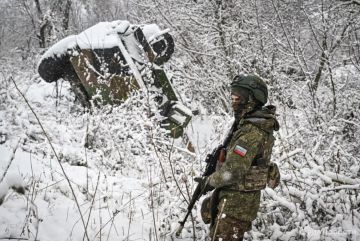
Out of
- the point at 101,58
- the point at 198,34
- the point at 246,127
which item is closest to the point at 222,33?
the point at 198,34

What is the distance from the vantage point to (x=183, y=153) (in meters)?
5.25

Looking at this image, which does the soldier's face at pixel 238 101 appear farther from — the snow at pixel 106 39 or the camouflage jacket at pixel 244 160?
the snow at pixel 106 39

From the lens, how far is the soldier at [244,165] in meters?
2.25

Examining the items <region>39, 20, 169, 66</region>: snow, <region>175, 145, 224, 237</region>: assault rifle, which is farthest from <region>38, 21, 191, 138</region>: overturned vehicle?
<region>175, 145, 224, 237</region>: assault rifle

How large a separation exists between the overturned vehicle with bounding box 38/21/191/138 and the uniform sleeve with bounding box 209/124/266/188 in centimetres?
332

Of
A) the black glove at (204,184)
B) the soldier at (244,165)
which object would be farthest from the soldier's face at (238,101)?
the black glove at (204,184)

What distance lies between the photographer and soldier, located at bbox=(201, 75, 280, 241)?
225 centimetres

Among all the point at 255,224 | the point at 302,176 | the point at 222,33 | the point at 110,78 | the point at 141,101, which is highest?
the point at 222,33

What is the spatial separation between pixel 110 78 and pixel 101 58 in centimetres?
45

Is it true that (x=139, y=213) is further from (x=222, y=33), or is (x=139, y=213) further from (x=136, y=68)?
(x=222, y=33)

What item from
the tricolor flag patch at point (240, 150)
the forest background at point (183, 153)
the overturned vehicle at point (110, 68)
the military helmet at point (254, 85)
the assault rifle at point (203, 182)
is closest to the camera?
the tricolor flag patch at point (240, 150)

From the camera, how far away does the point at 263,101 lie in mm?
2426

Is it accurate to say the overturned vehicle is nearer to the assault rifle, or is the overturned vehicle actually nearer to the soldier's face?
the assault rifle

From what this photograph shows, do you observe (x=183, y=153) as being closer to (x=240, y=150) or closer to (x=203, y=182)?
(x=203, y=182)
